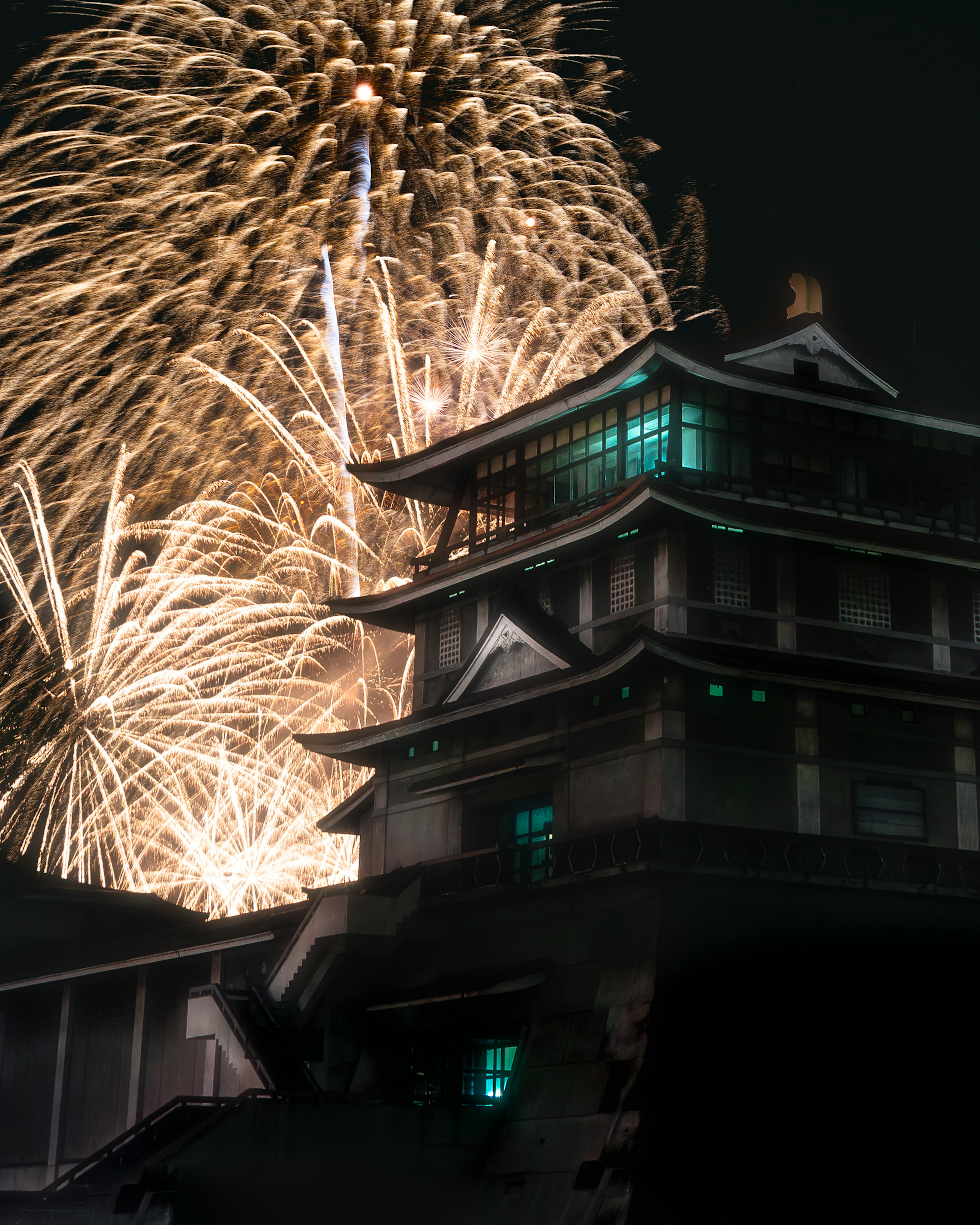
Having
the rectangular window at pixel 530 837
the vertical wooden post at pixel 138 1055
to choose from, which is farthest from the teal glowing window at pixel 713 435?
the vertical wooden post at pixel 138 1055

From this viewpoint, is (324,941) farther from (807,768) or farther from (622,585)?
(807,768)

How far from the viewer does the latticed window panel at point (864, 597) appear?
3744 cm

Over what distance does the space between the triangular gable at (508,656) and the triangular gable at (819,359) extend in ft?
28.6

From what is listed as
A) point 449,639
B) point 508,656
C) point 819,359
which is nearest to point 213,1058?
point 508,656

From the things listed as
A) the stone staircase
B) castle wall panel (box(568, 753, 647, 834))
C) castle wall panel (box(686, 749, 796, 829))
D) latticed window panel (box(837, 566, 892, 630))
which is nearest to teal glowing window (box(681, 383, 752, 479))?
latticed window panel (box(837, 566, 892, 630))

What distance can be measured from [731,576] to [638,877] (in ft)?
26.5

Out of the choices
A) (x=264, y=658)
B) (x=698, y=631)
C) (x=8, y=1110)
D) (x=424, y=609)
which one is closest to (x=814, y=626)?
(x=698, y=631)

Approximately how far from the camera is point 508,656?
128 feet

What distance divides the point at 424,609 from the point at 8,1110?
66.7ft

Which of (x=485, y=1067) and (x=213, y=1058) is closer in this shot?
(x=485, y=1067)

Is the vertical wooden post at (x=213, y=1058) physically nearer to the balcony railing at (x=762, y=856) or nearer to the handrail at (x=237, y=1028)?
the handrail at (x=237, y=1028)

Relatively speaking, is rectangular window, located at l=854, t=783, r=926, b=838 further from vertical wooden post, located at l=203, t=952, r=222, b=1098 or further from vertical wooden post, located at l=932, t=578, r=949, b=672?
vertical wooden post, located at l=203, t=952, r=222, b=1098

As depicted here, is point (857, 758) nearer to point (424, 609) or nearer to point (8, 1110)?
point (424, 609)

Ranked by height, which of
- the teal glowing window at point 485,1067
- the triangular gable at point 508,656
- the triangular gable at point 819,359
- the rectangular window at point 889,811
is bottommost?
the teal glowing window at point 485,1067
